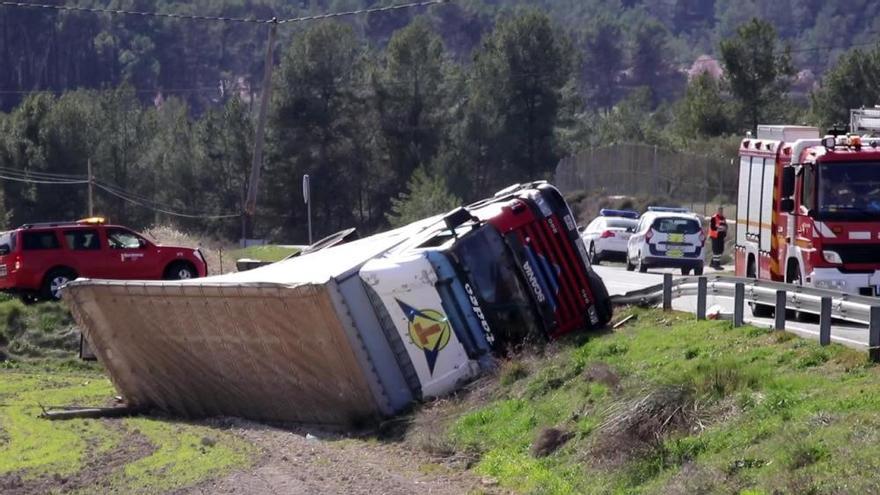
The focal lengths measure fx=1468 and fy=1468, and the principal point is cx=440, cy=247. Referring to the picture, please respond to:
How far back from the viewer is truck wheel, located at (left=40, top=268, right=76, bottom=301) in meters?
33.5

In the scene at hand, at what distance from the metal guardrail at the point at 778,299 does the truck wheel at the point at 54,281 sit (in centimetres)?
1582

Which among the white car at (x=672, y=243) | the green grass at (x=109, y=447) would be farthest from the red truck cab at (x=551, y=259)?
the white car at (x=672, y=243)

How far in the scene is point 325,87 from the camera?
3231 inches

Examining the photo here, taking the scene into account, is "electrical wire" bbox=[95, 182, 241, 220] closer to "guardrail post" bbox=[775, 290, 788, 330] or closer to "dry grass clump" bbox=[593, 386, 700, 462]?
"guardrail post" bbox=[775, 290, 788, 330]

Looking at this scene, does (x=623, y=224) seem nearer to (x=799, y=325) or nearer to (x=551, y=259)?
(x=551, y=259)

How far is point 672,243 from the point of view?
122ft

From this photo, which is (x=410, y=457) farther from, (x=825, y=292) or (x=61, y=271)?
(x=61, y=271)

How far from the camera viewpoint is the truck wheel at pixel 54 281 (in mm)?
33500

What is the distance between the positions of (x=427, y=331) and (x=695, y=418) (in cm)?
599

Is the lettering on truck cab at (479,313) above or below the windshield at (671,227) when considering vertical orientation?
above

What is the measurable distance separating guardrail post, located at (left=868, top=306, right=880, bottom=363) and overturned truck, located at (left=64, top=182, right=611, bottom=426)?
640cm

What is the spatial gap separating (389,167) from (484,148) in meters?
5.62

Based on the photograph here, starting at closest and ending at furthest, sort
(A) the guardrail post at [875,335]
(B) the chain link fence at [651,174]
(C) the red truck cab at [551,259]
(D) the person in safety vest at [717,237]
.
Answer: (A) the guardrail post at [875,335], (C) the red truck cab at [551,259], (D) the person in safety vest at [717,237], (B) the chain link fence at [651,174]

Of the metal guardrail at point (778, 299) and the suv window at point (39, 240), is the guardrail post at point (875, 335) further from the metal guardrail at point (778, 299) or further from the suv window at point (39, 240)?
the suv window at point (39, 240)
